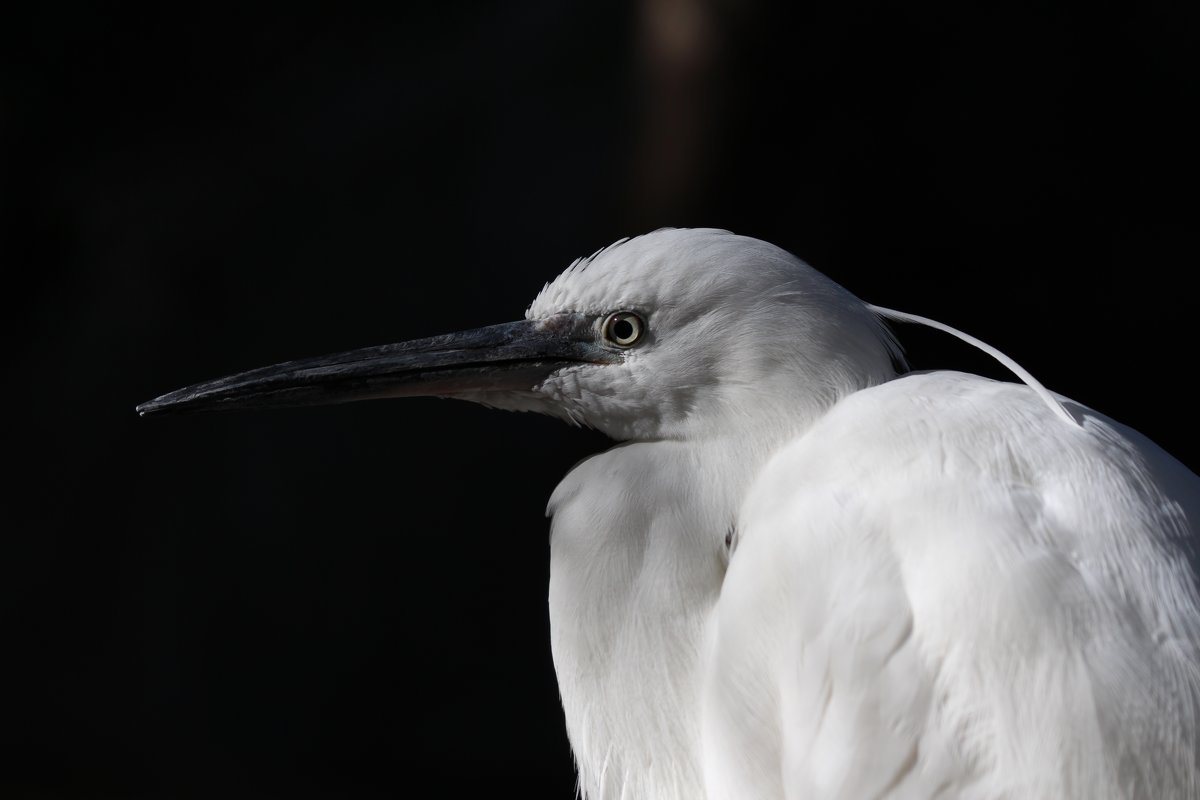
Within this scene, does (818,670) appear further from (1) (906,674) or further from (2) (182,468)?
(2) (182,468)

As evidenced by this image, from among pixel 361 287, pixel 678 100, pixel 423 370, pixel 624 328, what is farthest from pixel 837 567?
pixel 361 287

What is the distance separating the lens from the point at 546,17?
299cm

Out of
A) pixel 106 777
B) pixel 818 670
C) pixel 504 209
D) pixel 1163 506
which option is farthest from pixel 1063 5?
pixel 106 777

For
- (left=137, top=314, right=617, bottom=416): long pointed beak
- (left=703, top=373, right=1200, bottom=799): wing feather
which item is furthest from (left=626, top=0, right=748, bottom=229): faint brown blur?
(left=703, top=373, right=1200, bottom=799): wing feather

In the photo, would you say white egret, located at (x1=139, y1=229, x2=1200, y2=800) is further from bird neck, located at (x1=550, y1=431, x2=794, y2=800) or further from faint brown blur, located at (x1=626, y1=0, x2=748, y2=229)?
faint brown blur, located at (x1=626, y1=0, x2=748, y2=229)

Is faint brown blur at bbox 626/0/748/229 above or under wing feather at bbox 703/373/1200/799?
above

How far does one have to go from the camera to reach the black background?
2.92m

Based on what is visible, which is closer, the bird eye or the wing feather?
the wing feather

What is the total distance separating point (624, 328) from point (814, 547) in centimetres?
35

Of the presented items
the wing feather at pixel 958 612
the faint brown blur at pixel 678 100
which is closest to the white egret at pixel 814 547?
the wing feather at pixel 958 612

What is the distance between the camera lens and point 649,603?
48.3 inches

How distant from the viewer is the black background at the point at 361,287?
292cm

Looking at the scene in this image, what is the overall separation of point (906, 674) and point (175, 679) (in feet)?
8.03

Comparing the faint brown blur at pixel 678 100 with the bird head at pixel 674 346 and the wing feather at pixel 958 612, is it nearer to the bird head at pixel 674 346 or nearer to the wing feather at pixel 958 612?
the bird head at pixel 674 346
